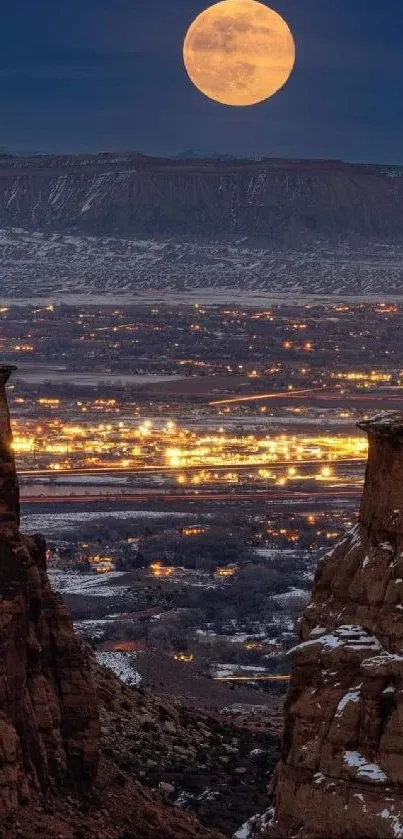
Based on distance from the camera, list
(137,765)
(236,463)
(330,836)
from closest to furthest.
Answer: (330,836), (137,765), (236,463)

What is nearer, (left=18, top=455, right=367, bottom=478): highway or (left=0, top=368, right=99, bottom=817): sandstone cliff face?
(left=0, top=368, right=99, bottom=817): sandstone cliff face

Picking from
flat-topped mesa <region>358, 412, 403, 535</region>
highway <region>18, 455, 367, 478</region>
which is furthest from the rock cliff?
highway <region>18, 455, 367, 478</region>

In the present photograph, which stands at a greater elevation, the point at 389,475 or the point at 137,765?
the point at 389,475

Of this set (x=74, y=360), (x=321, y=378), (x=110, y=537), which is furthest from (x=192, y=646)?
(x=74, y=360)

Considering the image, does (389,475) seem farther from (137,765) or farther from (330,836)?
(137,765)

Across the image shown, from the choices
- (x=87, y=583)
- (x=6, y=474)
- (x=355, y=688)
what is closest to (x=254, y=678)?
(x=87, y=583)

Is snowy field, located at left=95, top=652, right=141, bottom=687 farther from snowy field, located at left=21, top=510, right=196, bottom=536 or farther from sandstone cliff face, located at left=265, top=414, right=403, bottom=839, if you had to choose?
sandstone cliff face, located at left=265, top=414, right=403, bottom=839

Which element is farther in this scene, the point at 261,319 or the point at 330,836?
the point at 261,319

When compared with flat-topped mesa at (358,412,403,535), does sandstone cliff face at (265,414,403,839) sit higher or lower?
lower
